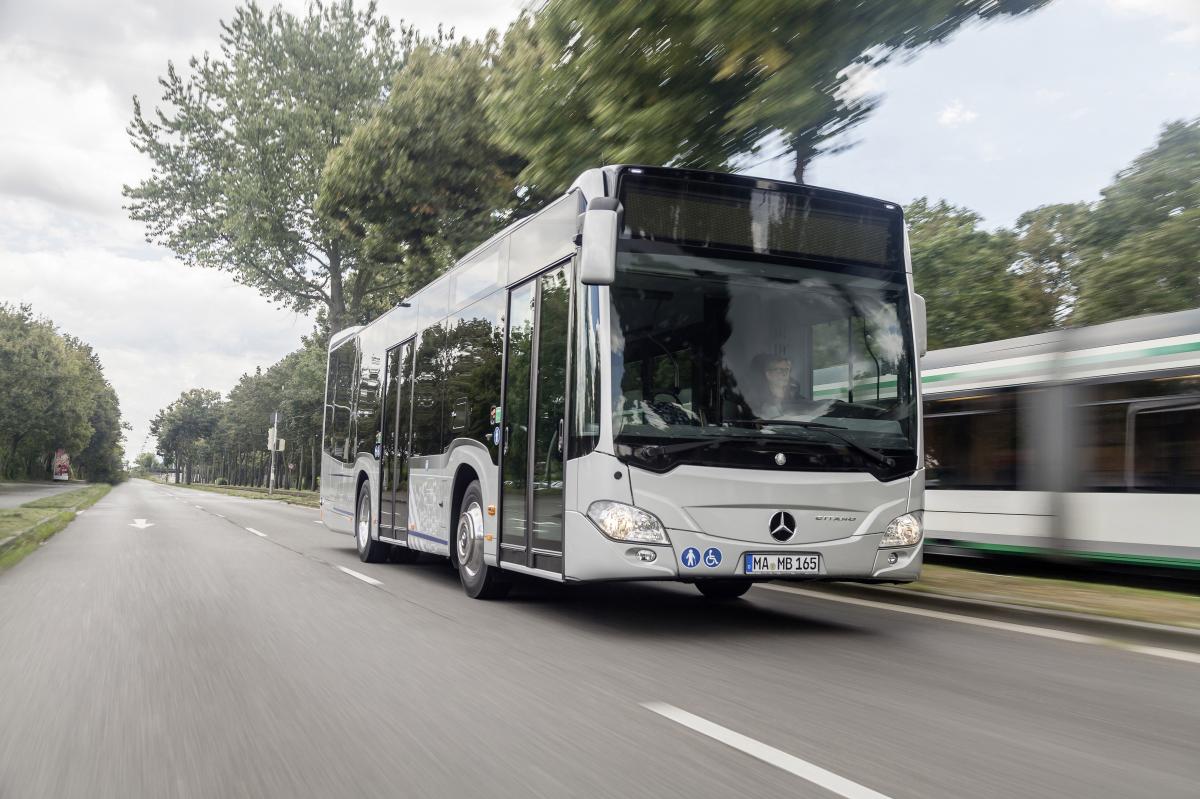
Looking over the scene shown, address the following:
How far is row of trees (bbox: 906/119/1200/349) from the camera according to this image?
2717 cm

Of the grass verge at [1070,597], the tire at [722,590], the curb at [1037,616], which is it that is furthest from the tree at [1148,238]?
the tire at [722,590]

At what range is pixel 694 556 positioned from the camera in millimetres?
6723

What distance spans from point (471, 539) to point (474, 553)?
15 cm

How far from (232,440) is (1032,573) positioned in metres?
89.2

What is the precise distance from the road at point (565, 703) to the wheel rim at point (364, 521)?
4.10 meters

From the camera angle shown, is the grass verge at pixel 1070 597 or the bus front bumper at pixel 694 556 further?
the grass verge at pixel 1070 597

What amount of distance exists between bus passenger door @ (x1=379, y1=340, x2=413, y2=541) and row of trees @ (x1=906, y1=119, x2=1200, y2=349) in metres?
19.0

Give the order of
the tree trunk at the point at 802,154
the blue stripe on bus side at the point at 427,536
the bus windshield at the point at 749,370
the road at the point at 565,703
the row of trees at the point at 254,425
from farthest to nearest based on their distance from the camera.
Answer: the row of trees at the point at 254,425 < the tree trunk at the point at 802,154 < the blue stripe on bus side at the point at 427,536 < the bus windshield at the point at 749,370 < the road at the point at 565,703

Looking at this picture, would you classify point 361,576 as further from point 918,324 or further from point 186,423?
point 186,423

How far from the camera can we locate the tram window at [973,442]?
14180mm

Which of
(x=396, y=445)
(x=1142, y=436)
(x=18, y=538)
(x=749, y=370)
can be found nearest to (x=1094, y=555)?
(x=1142, y=436)

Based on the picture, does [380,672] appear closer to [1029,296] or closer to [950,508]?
[950,508]

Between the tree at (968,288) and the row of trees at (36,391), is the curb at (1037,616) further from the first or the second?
the row of trees at (36,391)

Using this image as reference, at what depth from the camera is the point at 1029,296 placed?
112 ft
